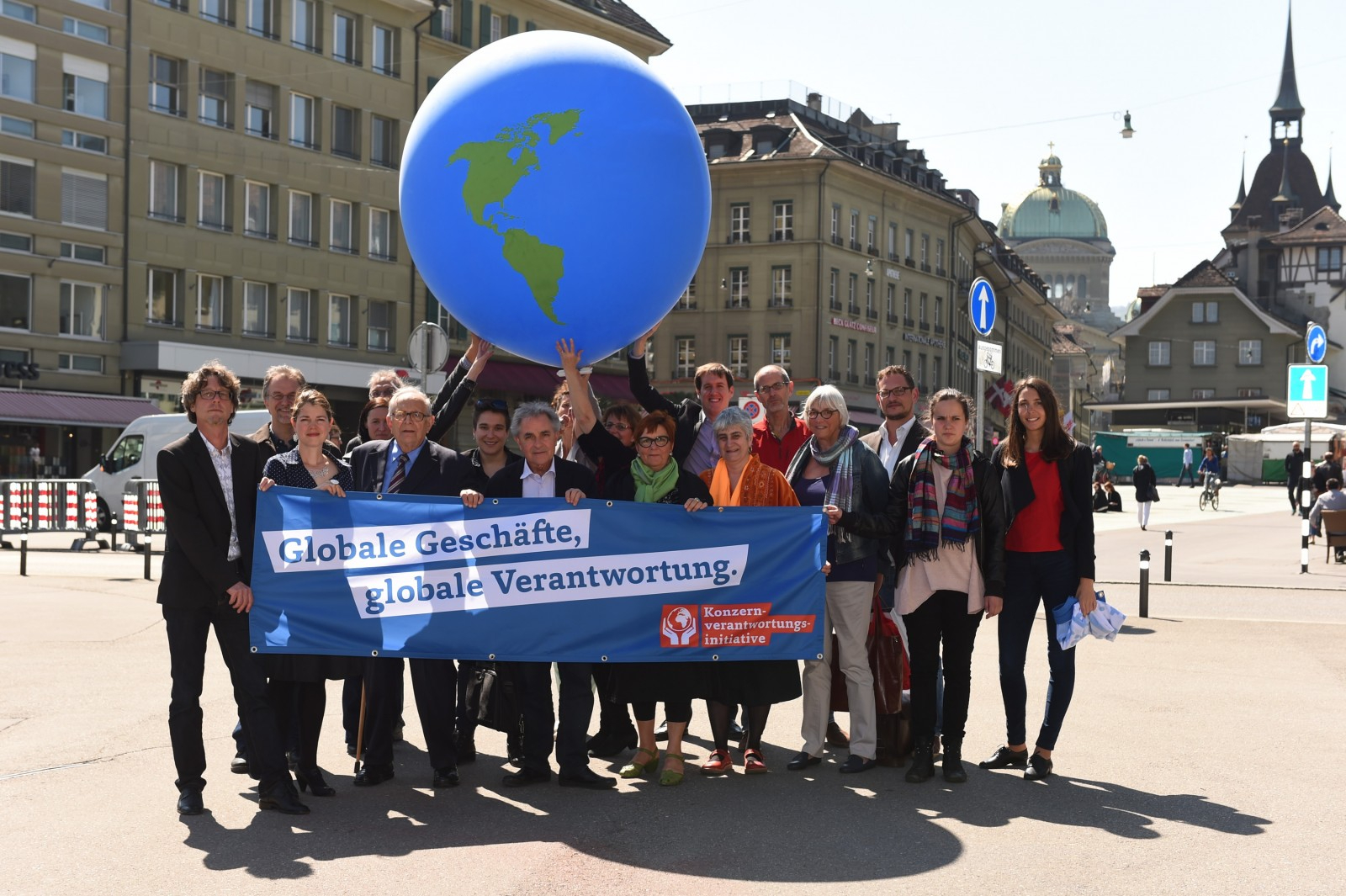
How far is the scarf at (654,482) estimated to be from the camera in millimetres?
8039

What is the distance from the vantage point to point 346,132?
47.8m

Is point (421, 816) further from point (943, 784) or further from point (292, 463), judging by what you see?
Result: point (943, 784)

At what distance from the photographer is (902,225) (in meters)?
76.8

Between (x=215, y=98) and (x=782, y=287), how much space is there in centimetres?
3194

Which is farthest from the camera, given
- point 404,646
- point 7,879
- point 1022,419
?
point 1022,419

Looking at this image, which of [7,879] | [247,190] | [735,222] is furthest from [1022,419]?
[735,222]

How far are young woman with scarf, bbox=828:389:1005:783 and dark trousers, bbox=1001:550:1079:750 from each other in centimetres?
16

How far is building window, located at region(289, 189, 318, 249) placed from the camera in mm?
45906

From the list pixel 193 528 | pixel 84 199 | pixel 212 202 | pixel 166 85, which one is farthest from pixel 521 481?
pixel 212 202

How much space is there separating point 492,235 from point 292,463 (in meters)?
1.69

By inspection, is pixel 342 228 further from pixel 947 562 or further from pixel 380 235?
pixel 947 562

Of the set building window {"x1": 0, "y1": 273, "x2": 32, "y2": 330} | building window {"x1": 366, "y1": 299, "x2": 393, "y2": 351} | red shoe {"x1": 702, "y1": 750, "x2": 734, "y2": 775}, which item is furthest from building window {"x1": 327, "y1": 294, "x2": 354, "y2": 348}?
red shoe {"x1": 702, "y1": 750, "x2": 734, "y2": 775}

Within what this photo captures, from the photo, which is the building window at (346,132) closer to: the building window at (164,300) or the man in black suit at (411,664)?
the building window at (164,300)

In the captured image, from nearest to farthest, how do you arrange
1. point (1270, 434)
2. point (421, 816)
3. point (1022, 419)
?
1. point (421, 816)
2. point (1022, 419)
3. point (1270, 434)
